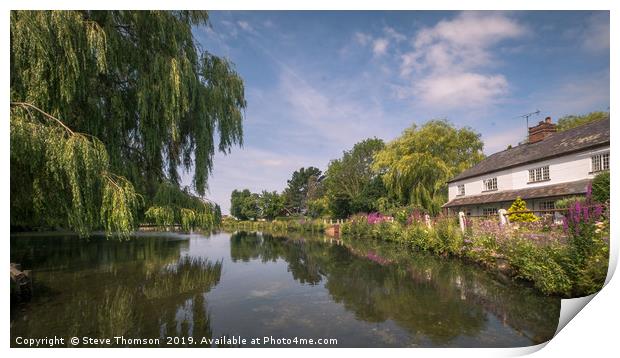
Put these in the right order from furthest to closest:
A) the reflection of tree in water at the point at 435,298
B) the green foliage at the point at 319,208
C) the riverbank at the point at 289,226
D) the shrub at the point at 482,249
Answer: the green foliage at the point at 319,208
the riverbank at the point at 289,226
the shrub at the point at 482,249
the reflection of tree in water at the point at 435,298

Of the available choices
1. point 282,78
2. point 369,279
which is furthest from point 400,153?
point 282,78

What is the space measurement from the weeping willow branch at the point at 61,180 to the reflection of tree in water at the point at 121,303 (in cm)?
137

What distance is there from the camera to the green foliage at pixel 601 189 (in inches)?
399

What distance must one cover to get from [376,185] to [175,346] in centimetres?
3090

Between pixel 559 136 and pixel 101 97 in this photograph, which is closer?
pixel 101 97

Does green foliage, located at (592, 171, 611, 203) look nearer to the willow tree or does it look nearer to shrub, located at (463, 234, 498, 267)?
shrub, located at (463, 234, 498, 267)

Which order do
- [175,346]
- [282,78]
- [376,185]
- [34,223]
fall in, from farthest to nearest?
1. [376,185]
2. [282,78]
3. [34,223]
4. [175,346]

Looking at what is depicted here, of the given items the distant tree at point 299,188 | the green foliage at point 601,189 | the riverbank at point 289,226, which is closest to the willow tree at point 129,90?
the green foliage at point 601,189

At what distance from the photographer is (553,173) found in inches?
653

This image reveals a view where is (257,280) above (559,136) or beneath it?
Answer: beneath

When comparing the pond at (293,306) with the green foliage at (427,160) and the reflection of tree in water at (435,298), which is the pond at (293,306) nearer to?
the reflection of tree in water at (435,298)

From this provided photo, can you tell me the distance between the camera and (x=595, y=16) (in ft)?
15.0
